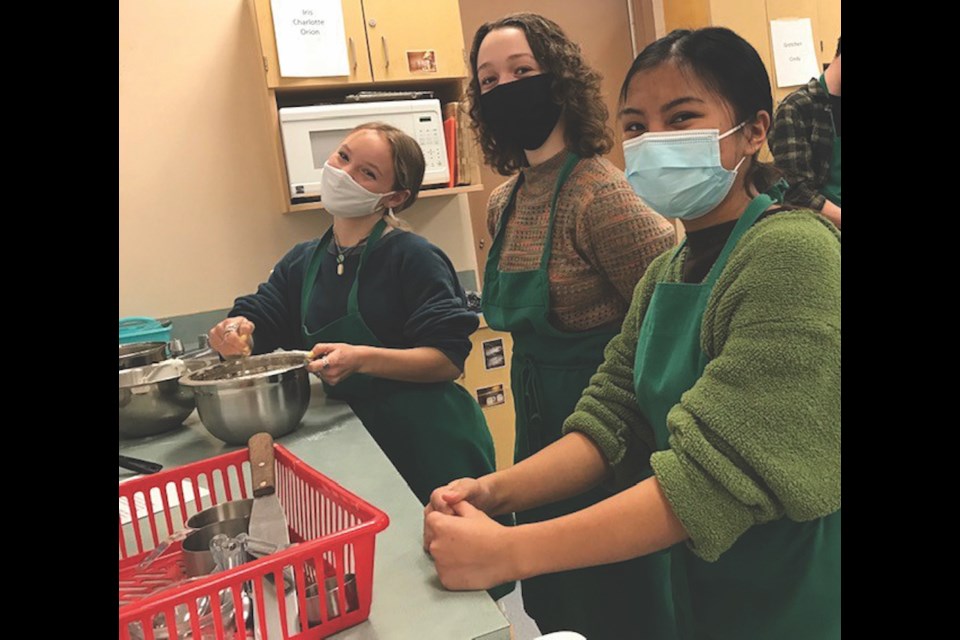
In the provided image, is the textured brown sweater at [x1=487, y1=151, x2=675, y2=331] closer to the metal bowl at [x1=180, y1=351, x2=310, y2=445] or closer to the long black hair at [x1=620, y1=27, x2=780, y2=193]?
the long black hair at [x1=620, y1=27, x2=780, y2=193]

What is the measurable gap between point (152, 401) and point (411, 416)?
40 cm

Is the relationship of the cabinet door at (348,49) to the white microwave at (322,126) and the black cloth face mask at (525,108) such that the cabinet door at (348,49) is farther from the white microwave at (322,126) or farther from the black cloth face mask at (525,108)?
the black cloth face mask at (525,108)

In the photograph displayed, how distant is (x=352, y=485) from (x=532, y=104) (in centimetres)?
69

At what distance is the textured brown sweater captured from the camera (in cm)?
102

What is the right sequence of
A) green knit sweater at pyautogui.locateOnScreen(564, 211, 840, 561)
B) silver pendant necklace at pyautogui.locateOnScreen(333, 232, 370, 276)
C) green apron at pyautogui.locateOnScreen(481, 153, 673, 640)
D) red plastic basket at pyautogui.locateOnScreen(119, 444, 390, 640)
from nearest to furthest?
red plastic basket at pyautogui.locateOnScreen(119, 444, 390, 640) < green knit sweater at pyautogui.locateOnScreen(564, 211, 840, 561) < green apron at pyautogui.locateOnScreen(481, 153, 673, 640) < silver pendant necklace at pyautogui.locateOnScreen(333, 232, 370, 276)

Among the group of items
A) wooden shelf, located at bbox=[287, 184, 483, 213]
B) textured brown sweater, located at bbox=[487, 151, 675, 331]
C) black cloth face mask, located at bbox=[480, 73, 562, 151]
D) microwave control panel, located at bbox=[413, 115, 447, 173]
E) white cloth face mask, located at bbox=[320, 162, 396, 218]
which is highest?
microwave control panel, located at bbox=[413, 115, 447, 173]

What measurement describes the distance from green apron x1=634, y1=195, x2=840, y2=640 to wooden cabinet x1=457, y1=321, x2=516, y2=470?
4.27 ft

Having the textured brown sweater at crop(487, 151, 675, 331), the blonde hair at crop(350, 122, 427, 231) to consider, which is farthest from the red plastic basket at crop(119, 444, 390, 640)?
the blonde hair at crop(350, 122, 427, 231)

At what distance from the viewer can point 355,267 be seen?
46.8 inches

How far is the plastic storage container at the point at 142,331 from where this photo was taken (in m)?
1.53

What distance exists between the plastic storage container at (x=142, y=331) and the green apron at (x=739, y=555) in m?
1.19

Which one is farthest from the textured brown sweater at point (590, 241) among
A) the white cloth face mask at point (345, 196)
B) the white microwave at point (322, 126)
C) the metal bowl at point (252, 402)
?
the white microwave at point (322, 126)

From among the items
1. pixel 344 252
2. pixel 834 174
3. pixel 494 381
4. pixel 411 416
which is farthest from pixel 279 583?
pixel 494 381

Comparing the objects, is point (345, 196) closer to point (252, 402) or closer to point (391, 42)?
point (252, 402)
